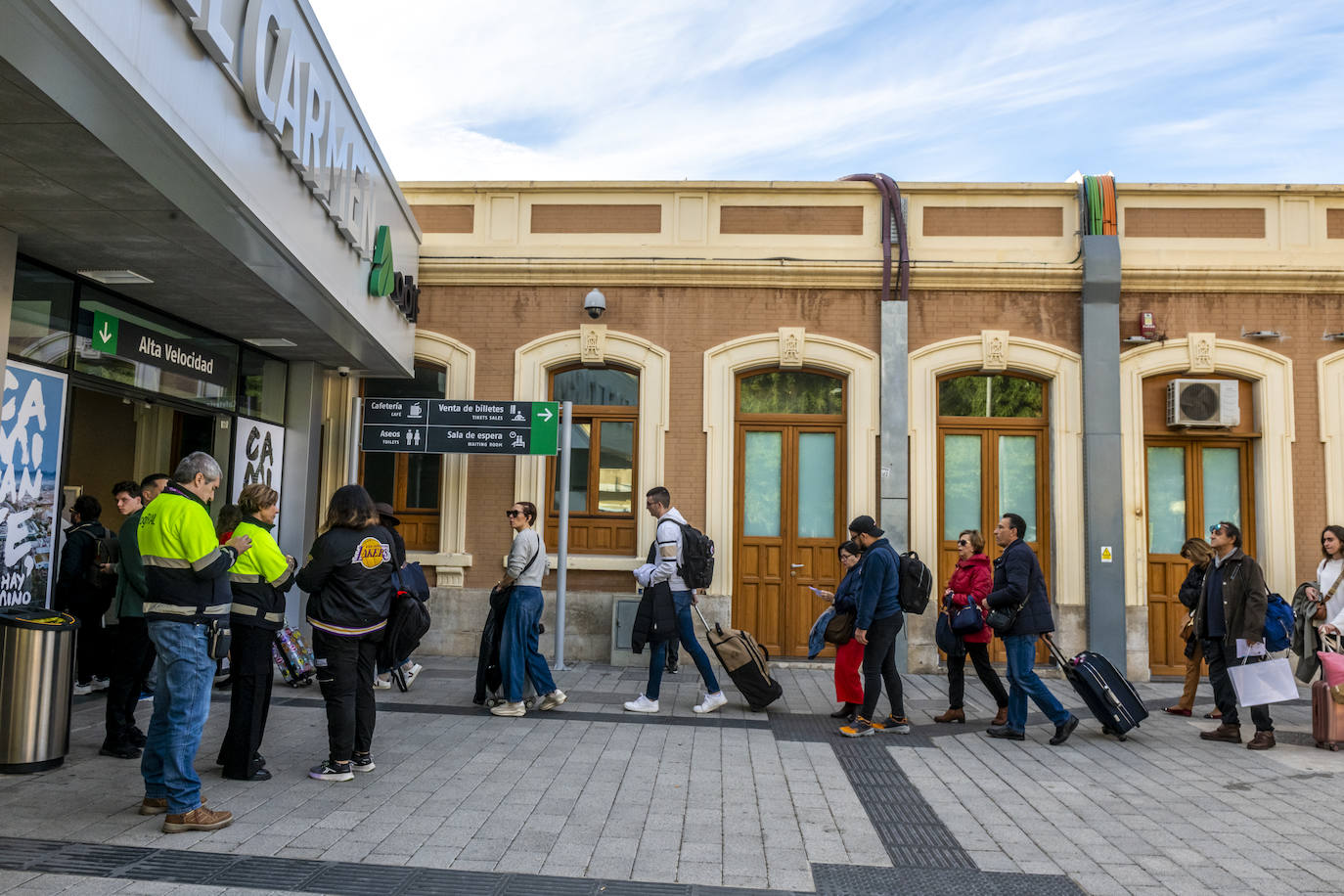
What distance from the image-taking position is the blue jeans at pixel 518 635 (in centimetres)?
736

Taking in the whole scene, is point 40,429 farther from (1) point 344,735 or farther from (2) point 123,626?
(1) point 344,735

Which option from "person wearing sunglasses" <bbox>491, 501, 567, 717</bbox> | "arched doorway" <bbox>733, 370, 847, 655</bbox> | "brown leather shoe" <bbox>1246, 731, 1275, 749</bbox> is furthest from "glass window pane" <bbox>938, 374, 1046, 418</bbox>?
"person wearing sunglasses" <bbox>491, 501, 567, 717</bbox>

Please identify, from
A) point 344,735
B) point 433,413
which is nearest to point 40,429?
point 344,735

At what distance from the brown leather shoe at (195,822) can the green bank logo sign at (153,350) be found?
416 cm

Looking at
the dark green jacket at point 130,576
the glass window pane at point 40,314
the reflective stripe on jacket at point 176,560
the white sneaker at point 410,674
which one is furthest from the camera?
the white sneaker at point 410,674

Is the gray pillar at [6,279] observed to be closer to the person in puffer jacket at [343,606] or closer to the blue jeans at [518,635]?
the person in puffer jacket at [343,606]

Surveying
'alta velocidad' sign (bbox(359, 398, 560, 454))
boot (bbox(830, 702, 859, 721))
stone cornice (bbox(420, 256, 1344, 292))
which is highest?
stone cornice (bbox(420, 256, 1344, 292))

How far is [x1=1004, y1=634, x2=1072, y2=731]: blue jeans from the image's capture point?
7004mm

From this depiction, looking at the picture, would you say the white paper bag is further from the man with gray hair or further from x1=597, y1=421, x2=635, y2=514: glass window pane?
the man with gray hair

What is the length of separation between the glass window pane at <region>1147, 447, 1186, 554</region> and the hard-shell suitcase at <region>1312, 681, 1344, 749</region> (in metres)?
3.63

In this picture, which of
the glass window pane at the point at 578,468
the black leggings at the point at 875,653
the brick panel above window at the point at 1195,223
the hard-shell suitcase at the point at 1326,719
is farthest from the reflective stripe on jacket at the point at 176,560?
the brick panel above window at the point at 1195,223

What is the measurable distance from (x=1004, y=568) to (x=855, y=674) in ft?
4.80

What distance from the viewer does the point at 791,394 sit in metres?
11.0

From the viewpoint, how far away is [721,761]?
6.23 metres
